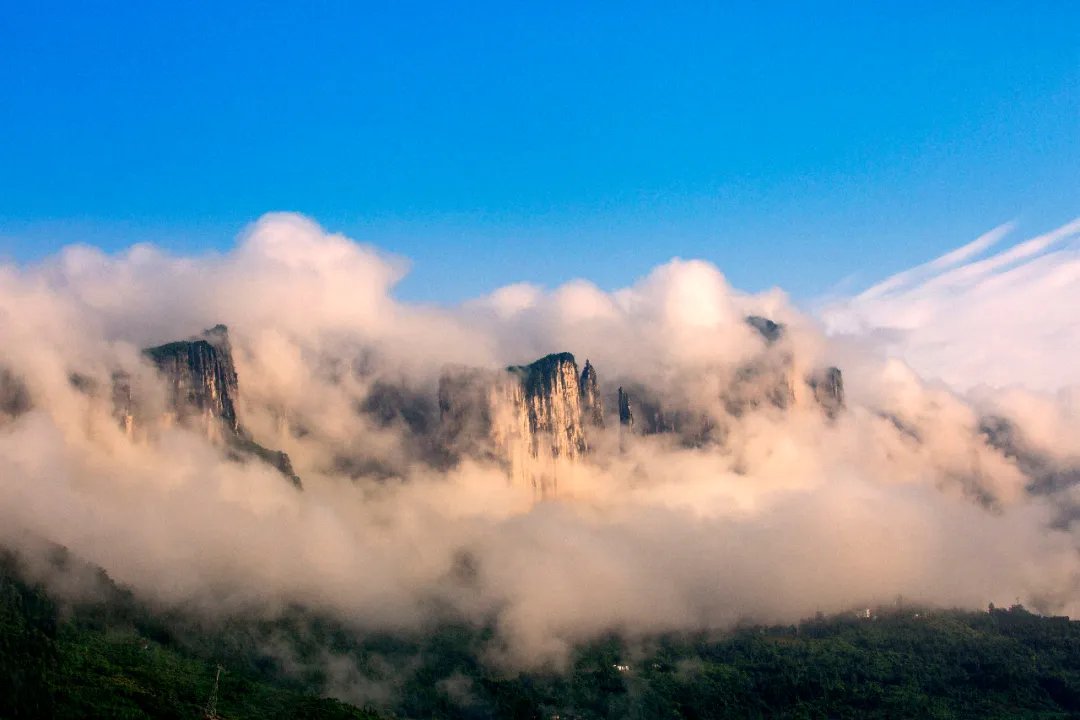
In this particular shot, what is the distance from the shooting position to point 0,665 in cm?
19750

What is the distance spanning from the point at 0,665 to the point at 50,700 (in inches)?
484

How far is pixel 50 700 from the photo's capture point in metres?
198
